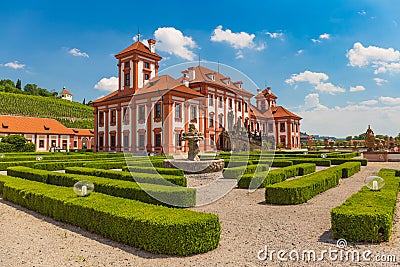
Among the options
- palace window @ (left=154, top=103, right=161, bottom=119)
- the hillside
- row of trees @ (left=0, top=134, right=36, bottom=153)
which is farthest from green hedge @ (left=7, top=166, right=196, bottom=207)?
the hillside

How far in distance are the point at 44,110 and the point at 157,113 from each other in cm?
4686

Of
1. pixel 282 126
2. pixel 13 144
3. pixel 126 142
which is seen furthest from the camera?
pixel 282 126

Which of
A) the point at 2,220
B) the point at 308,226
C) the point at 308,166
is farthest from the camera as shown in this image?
the point at 308,166

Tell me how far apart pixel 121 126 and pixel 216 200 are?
25.1 m

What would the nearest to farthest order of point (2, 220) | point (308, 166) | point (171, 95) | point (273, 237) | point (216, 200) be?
point (273, 237) → point (2, 220) → point (216, 200) → point (308, 166) → point (171, 95)

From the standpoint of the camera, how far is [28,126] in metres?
38.2

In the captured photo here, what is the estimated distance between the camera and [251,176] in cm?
1041

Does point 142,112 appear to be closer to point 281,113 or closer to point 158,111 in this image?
point 158,111

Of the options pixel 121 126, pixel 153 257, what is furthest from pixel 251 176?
pixel 121 126

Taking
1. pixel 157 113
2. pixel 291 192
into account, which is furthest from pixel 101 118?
pixel 291 192

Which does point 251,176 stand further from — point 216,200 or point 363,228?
point 363,228

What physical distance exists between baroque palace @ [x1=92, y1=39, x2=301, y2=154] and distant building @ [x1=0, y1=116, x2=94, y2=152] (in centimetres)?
950

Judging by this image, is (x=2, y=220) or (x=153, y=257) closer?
(x=153, y=257)

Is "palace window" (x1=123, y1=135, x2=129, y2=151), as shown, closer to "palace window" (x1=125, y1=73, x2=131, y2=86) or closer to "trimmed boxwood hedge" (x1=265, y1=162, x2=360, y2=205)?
"palace window" (x1=125, y1=73, x2=131, y2=86)
